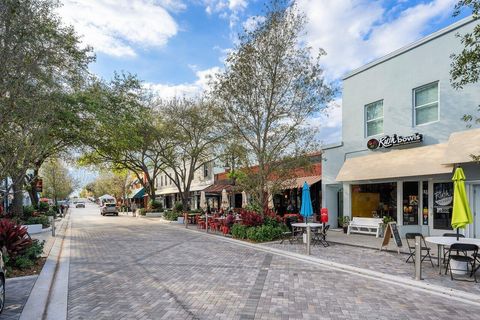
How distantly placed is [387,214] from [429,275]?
830 cm

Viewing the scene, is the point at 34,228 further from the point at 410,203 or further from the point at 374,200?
the point at 410,203

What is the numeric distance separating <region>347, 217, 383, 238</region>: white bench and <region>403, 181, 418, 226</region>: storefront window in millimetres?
1100

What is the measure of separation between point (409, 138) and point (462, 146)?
9.29 feet

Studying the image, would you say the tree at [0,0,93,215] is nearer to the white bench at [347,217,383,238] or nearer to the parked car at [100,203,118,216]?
the white bench at [347,217,383,238]

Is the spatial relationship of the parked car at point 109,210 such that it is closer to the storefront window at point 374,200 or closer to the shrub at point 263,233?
the shrub at point 263,233

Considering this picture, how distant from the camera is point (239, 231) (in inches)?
642

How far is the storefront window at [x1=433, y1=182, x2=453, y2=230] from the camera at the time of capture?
13.7 m

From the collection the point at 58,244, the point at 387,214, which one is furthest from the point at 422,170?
the point at 58,244

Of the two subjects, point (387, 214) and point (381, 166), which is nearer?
point (381, 166)

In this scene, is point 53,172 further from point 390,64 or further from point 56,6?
point 390,64

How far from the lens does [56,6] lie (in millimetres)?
13227

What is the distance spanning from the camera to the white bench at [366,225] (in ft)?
52.3

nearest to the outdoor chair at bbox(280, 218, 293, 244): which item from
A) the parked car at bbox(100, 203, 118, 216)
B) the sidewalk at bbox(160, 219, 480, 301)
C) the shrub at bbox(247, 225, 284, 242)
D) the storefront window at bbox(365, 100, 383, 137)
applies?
the shrub at bbox(247, 225, 284, 242)

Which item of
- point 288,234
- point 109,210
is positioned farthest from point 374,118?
point 109,210
